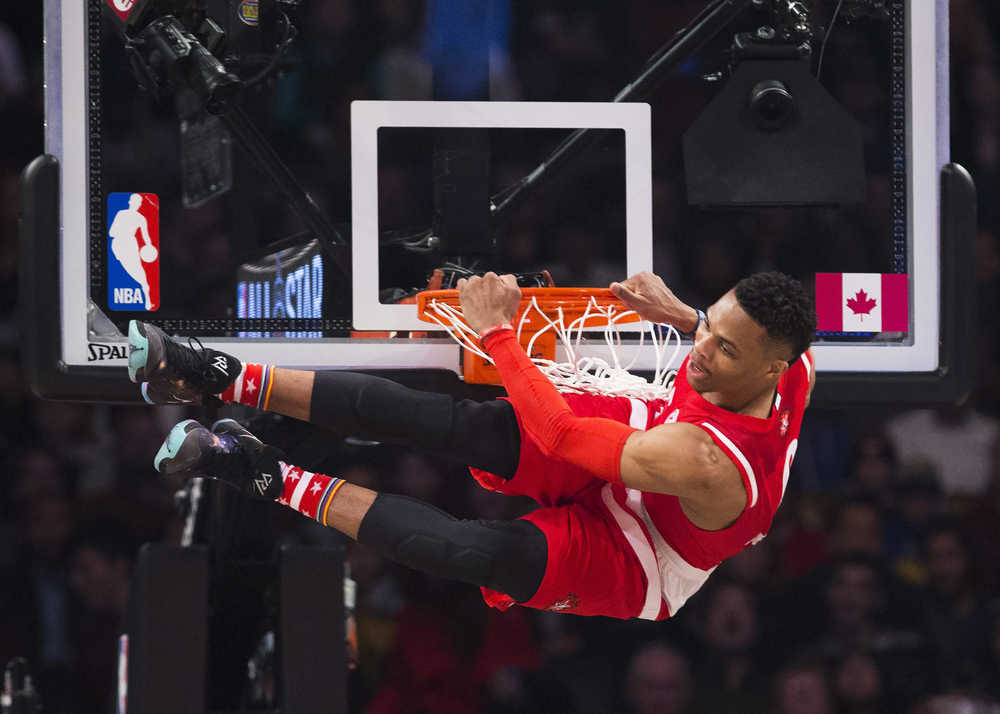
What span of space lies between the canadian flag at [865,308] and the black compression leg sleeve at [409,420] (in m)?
1.17

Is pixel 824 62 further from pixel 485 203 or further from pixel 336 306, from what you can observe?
pixel 336 306

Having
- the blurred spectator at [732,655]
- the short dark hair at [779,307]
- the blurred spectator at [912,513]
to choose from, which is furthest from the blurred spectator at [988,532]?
the short dark hair at [779,307]

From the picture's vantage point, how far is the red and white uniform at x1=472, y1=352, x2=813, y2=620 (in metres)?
3.41

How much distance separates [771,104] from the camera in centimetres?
403

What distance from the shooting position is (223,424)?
356cm

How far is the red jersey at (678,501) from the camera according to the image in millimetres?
3293

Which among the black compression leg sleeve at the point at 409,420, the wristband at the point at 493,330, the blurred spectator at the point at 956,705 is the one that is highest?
the wristband at the point at 493,330

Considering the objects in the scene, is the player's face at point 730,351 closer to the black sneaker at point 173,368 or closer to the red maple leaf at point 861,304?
the red maple leaf at point 861,304

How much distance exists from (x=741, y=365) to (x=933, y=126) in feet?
4.53

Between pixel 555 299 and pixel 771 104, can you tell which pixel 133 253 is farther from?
pixel 771 104

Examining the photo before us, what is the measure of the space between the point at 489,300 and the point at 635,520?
72cm

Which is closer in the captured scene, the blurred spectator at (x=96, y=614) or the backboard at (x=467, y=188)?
the backboard at (x=467, y=188)

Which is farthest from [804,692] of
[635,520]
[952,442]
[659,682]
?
[635,520]

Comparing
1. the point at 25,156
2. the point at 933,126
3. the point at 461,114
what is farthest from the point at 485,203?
the point at 25,156
